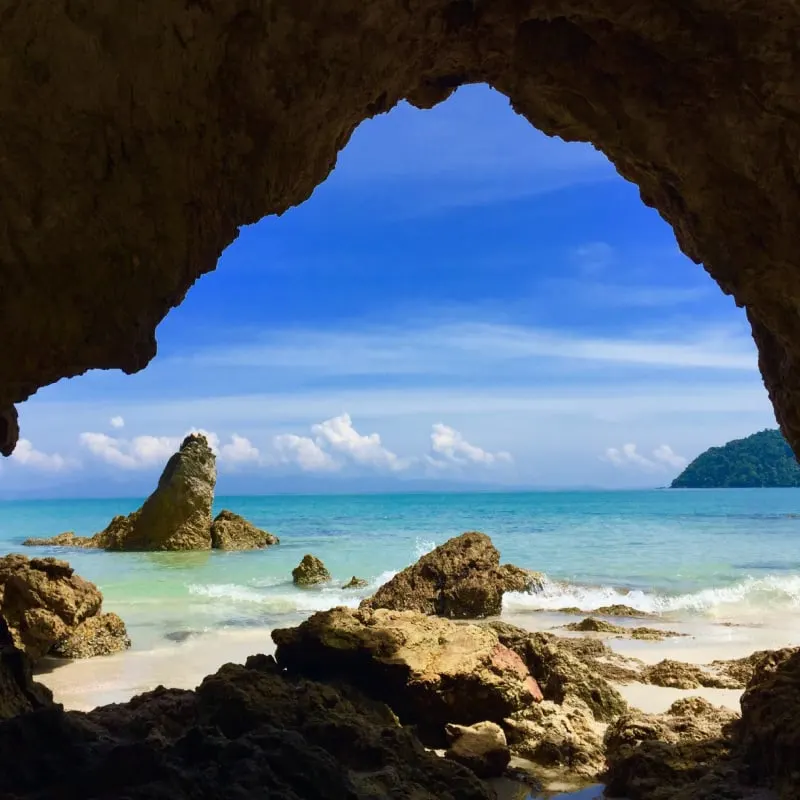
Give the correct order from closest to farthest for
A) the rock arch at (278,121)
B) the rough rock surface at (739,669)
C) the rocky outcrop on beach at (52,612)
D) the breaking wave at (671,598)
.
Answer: the rock arch at (278,121), the rough rock surface at (739,669), the rocky outcrop on beach at (52,612), the breaking wave at (671,598)

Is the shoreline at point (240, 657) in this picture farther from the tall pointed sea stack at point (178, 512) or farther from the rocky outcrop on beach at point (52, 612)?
the tall pointed sea stack at point (178, 512)

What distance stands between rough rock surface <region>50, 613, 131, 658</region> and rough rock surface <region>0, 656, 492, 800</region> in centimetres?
406

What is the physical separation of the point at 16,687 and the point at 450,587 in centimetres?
691

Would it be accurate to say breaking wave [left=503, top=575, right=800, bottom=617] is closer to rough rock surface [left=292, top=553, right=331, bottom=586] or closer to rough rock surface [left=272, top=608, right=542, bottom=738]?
rough rock surface [left=292, top=553, right=331, bottom=586]

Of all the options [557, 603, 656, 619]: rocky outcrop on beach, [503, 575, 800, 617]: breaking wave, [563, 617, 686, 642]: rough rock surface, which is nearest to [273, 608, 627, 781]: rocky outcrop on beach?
[563, 617, 686, 642]: rough rock surface

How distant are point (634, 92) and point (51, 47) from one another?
3150 mm

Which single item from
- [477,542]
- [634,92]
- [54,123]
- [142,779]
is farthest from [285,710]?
[477,542]

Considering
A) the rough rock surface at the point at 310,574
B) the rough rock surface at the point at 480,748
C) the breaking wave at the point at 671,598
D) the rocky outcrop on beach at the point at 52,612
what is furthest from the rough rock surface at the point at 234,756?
the rough rock surface at the point at 310,574

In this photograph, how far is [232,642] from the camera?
8.48m

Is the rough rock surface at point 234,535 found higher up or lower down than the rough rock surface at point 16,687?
lower down

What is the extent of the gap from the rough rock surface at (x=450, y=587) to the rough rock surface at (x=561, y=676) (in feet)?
12.7

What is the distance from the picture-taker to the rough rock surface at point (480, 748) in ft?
13.2

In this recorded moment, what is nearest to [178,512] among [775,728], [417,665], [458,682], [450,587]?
[450,587]

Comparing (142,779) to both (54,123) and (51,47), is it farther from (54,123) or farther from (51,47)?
(51,47)
